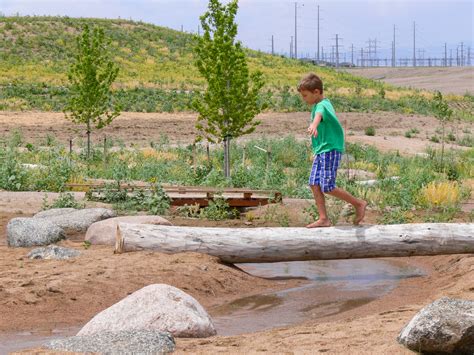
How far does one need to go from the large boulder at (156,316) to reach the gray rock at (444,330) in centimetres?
206

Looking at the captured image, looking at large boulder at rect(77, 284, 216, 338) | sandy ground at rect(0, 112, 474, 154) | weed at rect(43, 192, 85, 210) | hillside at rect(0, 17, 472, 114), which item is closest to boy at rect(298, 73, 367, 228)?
large boulder at rect(77, 284, 216, 338)

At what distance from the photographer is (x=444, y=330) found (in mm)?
6535

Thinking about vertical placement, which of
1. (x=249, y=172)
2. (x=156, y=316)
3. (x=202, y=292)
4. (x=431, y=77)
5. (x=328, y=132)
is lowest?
(x=202, y=292)

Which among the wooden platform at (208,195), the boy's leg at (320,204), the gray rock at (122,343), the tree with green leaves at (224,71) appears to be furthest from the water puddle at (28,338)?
the tree with green leaves at (224,71)

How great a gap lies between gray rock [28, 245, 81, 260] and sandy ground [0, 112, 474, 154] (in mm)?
16934

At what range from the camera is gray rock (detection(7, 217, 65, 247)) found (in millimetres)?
12164

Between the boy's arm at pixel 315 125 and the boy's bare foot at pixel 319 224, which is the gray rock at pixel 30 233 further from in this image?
the boy's arm at pixel 315 125

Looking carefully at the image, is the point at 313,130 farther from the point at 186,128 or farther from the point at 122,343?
the point at 186,128

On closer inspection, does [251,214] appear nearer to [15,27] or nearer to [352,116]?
[352,116]

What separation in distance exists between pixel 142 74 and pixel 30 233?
50.9 meters

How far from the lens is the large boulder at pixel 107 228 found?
12.1 meters

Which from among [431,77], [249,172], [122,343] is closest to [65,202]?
→ [249,172]

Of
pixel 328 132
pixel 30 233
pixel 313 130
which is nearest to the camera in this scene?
pixel 313 130

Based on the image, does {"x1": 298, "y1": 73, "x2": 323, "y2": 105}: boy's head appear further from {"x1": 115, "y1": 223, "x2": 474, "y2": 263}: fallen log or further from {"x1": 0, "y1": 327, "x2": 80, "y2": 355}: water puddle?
{"x1": 0, "y1": 327, "x2": 80, "y2": 355}: water puddle
